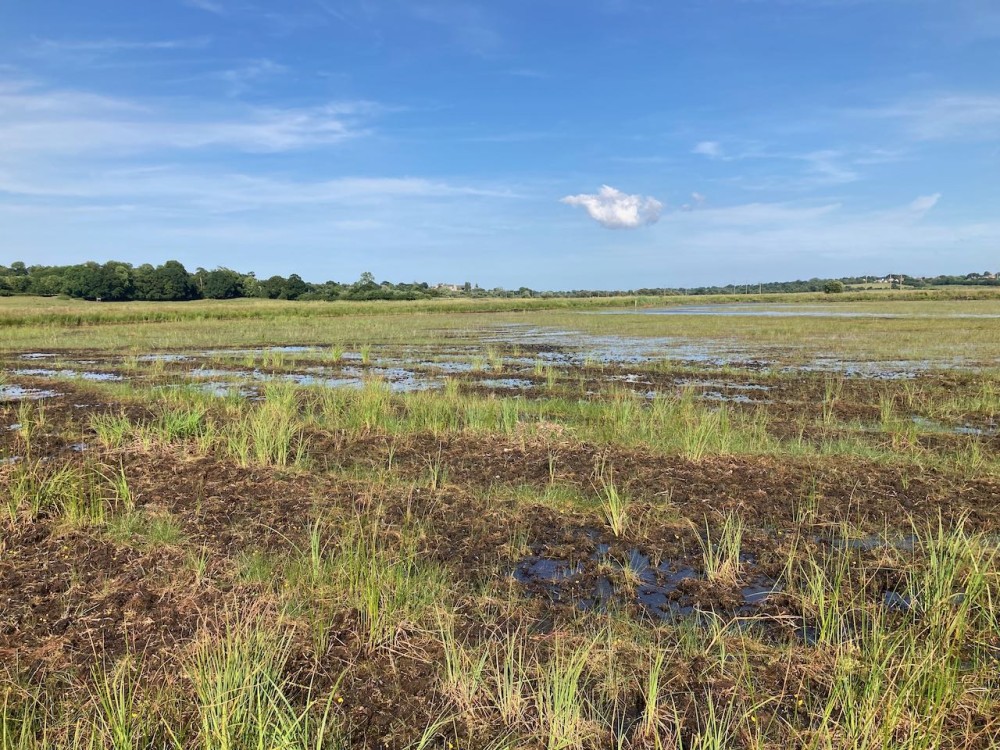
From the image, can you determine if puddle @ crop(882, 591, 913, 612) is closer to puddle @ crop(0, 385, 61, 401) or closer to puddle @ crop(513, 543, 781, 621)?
puddle @ crop(513, 543, 781, 621)

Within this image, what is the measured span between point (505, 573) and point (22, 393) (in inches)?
511

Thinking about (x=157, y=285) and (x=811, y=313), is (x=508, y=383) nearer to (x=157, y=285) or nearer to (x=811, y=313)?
(x=811, y=313)

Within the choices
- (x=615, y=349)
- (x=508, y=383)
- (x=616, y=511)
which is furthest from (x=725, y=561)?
(x=615, y=349)

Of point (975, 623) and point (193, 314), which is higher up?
point (193, 314)

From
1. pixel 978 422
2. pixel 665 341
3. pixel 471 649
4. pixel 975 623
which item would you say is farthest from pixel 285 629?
pixel 665 341

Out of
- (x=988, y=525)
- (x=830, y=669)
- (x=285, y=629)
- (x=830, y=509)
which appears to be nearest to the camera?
(x=830, y=669)

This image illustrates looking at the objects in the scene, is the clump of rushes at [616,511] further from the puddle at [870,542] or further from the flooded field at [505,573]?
the puddle at [870,542]

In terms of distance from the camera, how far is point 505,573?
15.3ft

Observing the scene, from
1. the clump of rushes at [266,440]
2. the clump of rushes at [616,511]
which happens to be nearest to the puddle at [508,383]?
the clump of rushes at [266,440]

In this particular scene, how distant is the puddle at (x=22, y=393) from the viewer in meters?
11.8

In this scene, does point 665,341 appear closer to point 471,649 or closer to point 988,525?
point 988,525

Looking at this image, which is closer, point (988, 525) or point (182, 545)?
point (182, 545)

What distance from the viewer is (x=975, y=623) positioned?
3.84 meters

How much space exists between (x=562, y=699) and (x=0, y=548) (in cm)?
471
